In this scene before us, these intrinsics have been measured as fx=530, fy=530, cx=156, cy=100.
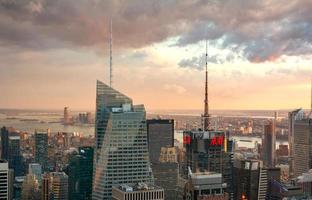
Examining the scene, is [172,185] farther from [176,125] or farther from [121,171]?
[176,125]

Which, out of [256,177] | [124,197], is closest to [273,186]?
[256,177]

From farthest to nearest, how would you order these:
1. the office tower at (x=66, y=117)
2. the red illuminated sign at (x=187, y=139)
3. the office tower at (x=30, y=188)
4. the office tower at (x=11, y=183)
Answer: the red illuminated sign at (x=187, y=139) → the office tower at (x=30, y=188) → the office tower at (x=11, y=183) → the office tower at (x=66, y=117)

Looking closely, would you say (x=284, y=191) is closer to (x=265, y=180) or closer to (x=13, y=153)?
(x=265, y=180)

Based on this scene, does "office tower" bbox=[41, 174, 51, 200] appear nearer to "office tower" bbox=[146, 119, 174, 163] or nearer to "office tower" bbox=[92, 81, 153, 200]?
"office tower" bbox=[92, 81, 153, 200]

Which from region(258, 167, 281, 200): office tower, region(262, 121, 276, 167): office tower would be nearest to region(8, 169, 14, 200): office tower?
region(258, 167, 281, 200): office tower

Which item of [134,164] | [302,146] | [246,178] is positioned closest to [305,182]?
[246,178]

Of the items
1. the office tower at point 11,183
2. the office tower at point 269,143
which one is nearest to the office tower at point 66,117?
the office tower at point 11,183

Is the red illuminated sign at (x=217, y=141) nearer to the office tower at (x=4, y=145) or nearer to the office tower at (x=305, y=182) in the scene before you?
the office tower at (x=305, y=182)
